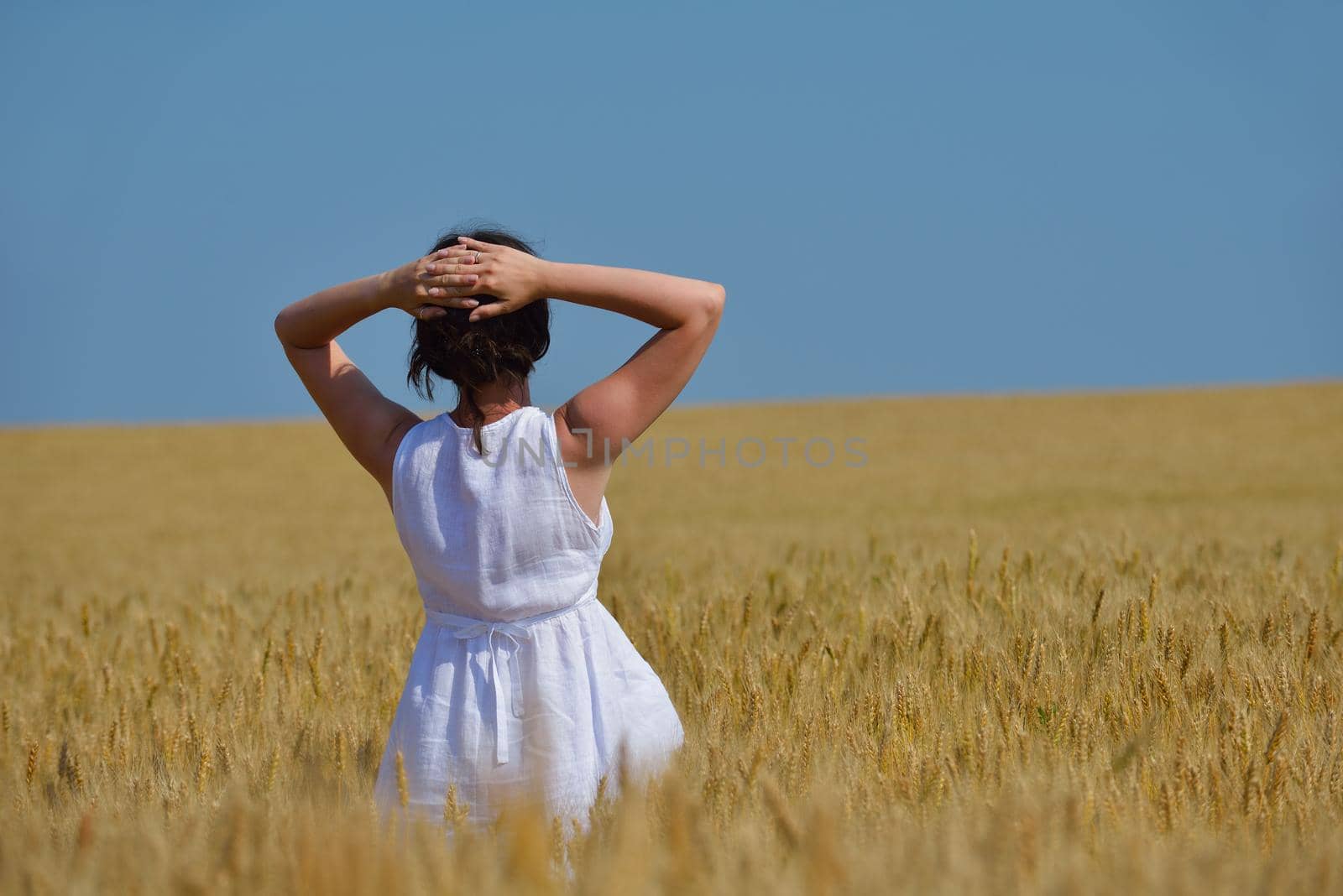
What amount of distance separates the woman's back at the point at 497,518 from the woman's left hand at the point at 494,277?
0.21 metres

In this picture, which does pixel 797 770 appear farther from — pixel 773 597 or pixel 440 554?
pixel 773 597

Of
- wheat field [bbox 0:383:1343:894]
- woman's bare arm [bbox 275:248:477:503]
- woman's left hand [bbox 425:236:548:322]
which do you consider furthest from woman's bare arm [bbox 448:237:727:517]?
wheat field [bbox 0:383:1343:894]

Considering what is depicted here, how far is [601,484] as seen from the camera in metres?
1.98

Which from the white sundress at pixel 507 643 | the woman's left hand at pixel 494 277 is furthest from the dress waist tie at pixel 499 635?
the woman's left hand at pixel 494 277

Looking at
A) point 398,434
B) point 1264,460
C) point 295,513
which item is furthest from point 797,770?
point 1264,460

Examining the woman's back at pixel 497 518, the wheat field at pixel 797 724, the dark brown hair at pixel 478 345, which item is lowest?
the wheat field at pixel 797 724

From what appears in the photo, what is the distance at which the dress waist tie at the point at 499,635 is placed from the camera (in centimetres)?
205

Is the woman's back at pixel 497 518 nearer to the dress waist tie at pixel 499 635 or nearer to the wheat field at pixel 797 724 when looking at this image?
the dress waist tie at pixel 499 635

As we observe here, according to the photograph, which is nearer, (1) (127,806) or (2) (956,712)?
(1) (127,806)

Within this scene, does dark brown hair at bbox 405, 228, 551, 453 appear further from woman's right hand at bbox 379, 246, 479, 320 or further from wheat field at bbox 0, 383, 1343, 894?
wheat field at bbox 0, 383, 1343, 894

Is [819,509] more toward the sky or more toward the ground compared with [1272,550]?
more toward the sky

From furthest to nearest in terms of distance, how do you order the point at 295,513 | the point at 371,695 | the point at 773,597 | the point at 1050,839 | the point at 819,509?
1. the point at 295,513
2. the point at 819,509
3. the point at 773,597
4. the point at 371,695
5. the point at 1050,839

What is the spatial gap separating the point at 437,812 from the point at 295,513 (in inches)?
494

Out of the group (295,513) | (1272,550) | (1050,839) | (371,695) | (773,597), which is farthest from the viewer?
(295,513)
